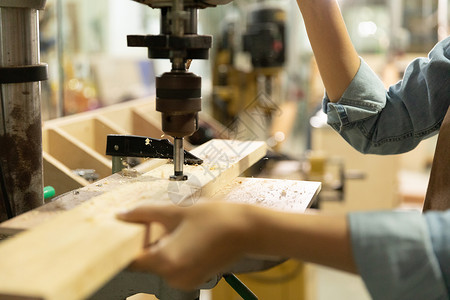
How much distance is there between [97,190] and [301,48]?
5300mm

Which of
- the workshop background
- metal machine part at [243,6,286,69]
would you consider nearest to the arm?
the workshop background

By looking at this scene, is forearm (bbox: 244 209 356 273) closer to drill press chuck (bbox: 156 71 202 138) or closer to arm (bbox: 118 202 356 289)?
arm (bbox: 118 202 356 289)

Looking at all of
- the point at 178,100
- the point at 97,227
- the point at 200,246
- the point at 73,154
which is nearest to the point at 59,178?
the point at 73,154

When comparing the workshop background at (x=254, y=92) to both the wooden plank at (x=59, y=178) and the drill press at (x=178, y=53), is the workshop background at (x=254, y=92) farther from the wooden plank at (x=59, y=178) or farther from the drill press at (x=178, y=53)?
the drill press at (x=178, y=53)

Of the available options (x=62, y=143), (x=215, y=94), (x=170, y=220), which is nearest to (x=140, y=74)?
(x=215, y=94)

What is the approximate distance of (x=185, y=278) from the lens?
0.60 metres

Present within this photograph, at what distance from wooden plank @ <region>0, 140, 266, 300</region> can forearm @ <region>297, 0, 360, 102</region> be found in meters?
0.41

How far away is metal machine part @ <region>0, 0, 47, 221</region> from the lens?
37.5 inches

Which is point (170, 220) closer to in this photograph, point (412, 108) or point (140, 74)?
point (412, 108)

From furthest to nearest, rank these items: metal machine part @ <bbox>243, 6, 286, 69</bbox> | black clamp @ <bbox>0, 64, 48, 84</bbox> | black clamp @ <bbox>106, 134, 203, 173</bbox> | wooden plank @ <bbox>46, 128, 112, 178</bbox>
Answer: metal machine part @ <bbox>243, 6, 286, 69</bbox>
wooden plank @ <bbox>46, 128, 112, 178</bbox>
black clamp @ <bbox>106, 134, 203, 173</bbox>
black clamp @ <bbox>0, 64, 48, 84</bbox>

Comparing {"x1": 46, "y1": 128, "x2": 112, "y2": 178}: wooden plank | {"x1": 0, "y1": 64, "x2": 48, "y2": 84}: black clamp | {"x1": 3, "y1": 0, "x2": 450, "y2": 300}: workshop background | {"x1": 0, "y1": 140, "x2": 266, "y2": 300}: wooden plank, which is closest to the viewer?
{"x1": 0, "y1": 140, "x2": 266, "y2": 300}: wooden plank

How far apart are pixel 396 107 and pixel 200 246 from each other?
764mm

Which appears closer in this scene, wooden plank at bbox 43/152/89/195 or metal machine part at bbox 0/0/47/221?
metal machine part at bbox 0/0/47/221

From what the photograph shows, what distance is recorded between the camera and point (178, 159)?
1.00 metres
